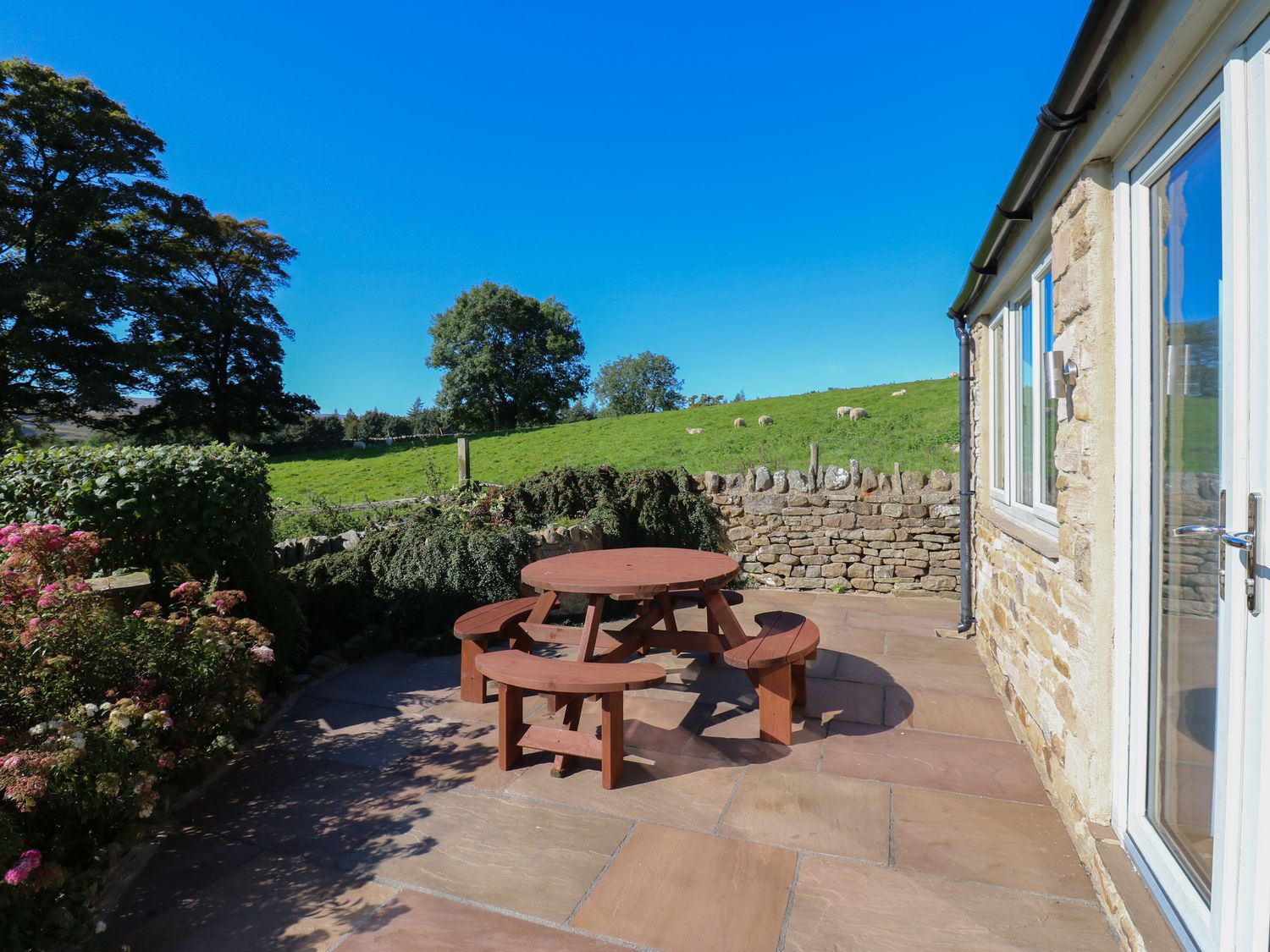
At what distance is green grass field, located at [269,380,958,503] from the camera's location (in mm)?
10516

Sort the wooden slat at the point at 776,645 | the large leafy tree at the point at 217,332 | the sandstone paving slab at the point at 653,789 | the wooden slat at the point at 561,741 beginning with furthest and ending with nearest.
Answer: the large leafy tree at the point at 217,332 → the wooden slat at the point at 776,645 → the wooden slat at the point at 561,741 → the sandstone paving slab at the point at 653,789

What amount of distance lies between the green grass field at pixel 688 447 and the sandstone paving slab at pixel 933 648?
3806 mm

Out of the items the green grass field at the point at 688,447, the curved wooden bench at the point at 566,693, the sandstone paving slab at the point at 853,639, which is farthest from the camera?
the green grass field at the point at 688,447

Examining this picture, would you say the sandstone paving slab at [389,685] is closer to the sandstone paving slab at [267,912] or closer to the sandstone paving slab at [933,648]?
the sandstone paving slab at [267,912]

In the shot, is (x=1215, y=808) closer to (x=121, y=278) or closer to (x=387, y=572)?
(x=387, y=572)

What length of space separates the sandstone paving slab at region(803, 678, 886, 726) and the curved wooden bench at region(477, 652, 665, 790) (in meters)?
1.38

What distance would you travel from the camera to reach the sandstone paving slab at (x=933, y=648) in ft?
15.5

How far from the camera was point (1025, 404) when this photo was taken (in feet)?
13.0

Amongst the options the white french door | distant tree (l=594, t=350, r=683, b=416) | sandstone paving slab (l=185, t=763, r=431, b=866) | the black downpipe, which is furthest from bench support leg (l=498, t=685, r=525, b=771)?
distant tree (l=594, t=350, r=683, b=416)

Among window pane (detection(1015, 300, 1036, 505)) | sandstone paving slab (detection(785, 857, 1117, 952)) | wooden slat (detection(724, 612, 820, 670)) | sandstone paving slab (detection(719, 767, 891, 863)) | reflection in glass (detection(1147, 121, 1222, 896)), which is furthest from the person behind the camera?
window pane (detection(1015, 300, 1036, 505))

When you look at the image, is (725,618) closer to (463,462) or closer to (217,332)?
(463,462)

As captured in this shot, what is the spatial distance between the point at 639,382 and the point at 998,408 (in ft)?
185

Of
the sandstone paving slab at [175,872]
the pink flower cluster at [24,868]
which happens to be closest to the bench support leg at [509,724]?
the sandstone paving slab at [175,872]

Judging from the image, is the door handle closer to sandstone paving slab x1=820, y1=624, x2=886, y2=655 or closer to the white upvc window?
the white upvc window
